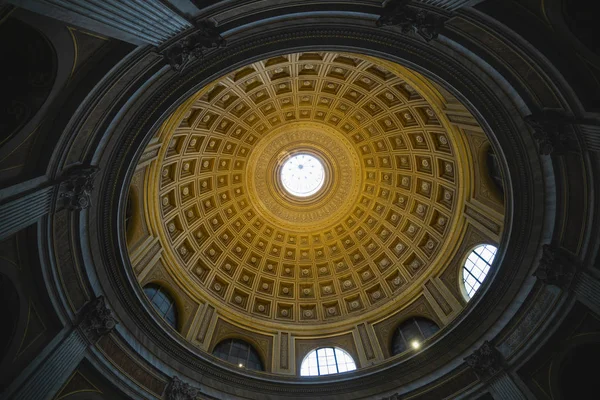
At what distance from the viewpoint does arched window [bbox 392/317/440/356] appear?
780 inches

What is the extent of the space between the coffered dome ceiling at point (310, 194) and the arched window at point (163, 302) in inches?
41.8

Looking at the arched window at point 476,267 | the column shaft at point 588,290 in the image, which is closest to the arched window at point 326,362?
the arched window at point 476,267

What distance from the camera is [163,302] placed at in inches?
774

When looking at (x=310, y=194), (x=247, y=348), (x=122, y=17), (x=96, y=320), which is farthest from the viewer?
(x=310, y=194)

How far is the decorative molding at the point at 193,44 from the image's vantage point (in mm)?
10445

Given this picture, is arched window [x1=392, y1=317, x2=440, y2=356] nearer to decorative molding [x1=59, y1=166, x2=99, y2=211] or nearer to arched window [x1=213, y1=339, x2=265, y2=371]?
arched window [x1=213, y1=339, x2=265, y2=371]

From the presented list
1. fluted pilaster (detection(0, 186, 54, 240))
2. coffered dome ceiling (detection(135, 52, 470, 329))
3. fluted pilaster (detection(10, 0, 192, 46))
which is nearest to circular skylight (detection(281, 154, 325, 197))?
coffered dome ceiling (detection(135, 52, 470, 329))

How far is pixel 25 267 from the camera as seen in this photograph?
11281 mm

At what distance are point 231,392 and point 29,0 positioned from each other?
15409mm

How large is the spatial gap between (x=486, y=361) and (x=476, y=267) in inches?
230

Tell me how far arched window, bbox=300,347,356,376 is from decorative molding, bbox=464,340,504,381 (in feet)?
22.7

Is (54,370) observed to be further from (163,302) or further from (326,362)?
(326,362)

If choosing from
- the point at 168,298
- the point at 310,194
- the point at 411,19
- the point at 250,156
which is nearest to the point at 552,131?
the point at 411,19

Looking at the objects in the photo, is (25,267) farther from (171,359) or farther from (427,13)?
(427,13)
